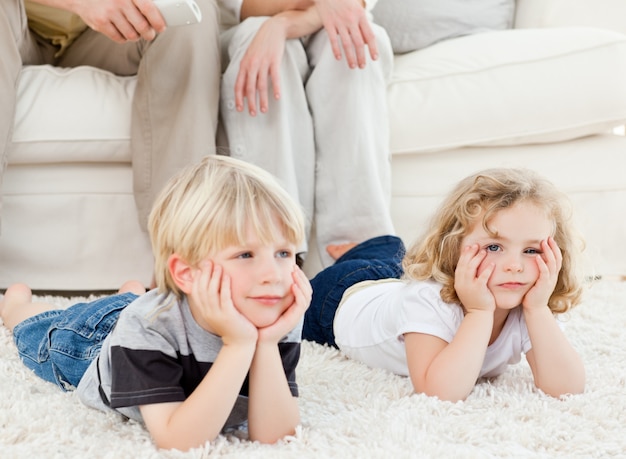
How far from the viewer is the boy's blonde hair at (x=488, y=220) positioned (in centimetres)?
100

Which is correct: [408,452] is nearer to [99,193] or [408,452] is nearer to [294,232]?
[294,232]

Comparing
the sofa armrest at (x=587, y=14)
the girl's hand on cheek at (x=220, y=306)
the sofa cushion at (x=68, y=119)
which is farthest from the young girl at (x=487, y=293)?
the sofa armrest at (x=587, y=14)

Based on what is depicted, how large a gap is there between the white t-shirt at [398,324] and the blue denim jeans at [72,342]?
33 cm

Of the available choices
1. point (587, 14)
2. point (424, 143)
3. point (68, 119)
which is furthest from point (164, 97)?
point (587, 14)

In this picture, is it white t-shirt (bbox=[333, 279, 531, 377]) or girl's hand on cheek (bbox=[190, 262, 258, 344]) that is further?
white t-shirt (bbox=[333, 279, 531, 377])

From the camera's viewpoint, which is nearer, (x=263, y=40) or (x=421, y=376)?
(x=421, y=376)

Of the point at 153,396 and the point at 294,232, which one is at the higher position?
the point at 294,232

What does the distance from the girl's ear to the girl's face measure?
0.36 metres

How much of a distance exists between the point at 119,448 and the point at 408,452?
284mm

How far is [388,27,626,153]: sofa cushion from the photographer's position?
1.66 meters

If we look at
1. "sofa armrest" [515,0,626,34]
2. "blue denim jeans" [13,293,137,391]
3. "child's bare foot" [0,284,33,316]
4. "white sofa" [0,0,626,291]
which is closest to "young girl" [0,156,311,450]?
"blue denim jeans" [13,293,137,391]

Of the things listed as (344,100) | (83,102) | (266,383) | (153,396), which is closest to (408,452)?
(266,383)

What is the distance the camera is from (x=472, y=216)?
1.01 meters

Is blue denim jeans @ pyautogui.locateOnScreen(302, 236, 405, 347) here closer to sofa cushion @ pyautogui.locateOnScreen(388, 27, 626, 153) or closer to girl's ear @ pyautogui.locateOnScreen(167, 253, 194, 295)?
sofa cushion @ pyautogui.locateOnScreen(388, 27, 626, 153)
